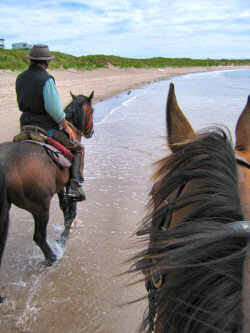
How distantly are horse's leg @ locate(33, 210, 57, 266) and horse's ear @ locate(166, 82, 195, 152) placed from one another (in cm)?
211

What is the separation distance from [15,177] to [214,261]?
2.45 metres

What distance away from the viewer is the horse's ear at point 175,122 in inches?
59.5

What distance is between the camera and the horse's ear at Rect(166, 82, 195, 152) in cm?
151

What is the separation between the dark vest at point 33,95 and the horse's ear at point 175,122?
203cm

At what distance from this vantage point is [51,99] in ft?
10.4

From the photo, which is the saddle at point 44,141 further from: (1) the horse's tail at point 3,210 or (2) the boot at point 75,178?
(1) the horse's tail at point 3,210

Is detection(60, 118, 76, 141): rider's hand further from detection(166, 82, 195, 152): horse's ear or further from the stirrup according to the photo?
detection(166, 82, 195, 152): horse's ear

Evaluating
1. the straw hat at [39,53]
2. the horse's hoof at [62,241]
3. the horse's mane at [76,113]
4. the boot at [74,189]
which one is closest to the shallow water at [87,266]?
the horse's hoof at [62,241]

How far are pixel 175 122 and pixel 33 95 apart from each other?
2151 millimetres

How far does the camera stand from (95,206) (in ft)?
16.7

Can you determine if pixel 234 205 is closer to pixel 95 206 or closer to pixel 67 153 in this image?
pixel 67 153

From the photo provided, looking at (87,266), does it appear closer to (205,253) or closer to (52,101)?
(52,101)

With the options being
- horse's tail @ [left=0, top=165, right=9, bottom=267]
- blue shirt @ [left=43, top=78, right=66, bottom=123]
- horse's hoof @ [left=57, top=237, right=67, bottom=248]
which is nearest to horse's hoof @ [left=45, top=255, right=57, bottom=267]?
horse's hoof @ [left=57, top=237, right=67, bottom=248]

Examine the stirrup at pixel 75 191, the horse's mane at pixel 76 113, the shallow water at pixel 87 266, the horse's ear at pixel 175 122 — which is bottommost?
the shallow water at pixel 87 266
